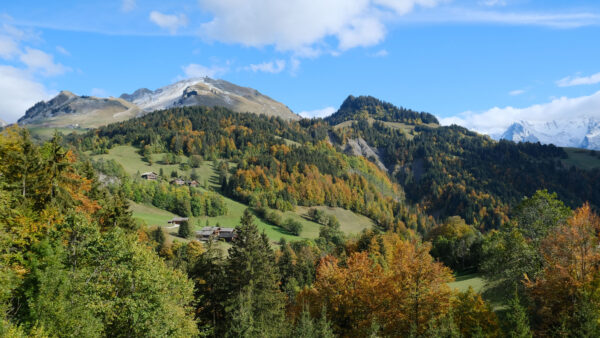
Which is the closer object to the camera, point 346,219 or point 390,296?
point 390,296

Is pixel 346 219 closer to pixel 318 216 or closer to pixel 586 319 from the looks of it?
pixel 318 216

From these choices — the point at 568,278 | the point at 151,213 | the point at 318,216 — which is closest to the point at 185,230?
the point at 151,213

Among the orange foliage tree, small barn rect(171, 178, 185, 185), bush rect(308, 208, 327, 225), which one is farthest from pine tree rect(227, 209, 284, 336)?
small barn rect(171, 178, 185, 185)

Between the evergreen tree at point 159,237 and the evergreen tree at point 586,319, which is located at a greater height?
the evergreen tree at point 586,319

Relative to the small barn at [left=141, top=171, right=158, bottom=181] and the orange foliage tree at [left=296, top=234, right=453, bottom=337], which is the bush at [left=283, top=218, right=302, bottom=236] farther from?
the orange foliage tree at [left=296, top=234, right=453, bottom=337]

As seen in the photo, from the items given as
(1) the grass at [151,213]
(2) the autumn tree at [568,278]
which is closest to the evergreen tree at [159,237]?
(1) the grass at [151,213]

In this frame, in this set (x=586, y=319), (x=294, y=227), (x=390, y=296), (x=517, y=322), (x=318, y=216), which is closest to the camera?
(x=517, y=322)

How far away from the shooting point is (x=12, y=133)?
31.3 metres

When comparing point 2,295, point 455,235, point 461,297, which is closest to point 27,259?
point 2,295

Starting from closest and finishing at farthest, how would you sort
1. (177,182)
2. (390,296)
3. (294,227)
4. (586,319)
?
(586,319)
(390,296)
(294,227)
(177,182)

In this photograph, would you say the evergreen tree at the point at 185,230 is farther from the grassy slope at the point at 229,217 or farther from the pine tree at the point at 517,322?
the pine tree at the point at 517,322

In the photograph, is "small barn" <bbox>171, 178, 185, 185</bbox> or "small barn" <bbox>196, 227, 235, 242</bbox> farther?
"small barn" <bbox>171, 178, 185, 185</bbox>

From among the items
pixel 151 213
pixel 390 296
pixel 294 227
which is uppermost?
pixel 390 296

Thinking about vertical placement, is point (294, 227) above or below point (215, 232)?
below
